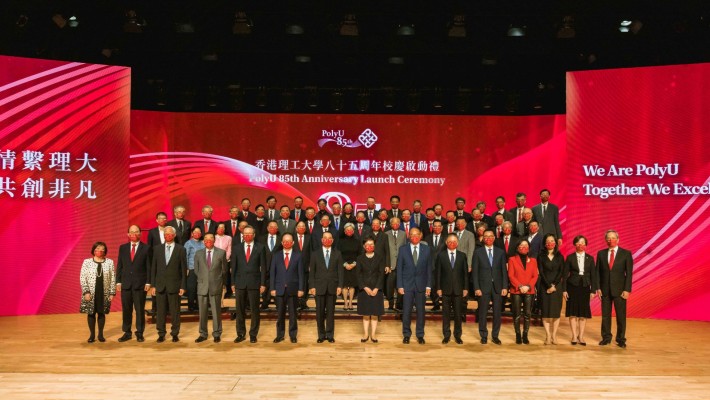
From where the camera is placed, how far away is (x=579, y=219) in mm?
10242

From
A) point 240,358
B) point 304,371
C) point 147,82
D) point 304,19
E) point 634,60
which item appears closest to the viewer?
point 304,371

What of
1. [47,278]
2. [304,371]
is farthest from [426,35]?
[47,278]

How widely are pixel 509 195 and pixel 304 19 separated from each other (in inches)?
217

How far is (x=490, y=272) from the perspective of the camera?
25.8 ft

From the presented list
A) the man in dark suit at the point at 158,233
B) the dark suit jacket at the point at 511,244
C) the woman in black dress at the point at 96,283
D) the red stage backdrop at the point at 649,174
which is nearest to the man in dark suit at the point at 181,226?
the man in dark suit at the point at 158,233

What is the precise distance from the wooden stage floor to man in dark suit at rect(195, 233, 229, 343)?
241 mm

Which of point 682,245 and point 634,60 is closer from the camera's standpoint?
point 682,245

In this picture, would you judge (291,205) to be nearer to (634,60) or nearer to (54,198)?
(54,198)

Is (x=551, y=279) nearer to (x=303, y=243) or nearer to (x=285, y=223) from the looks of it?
(x=303, y=243)

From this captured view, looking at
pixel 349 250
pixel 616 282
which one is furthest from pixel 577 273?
pixel 349 250

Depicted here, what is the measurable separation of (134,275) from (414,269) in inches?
140

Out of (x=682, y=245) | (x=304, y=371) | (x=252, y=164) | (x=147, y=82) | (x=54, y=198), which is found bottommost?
(x=304, y=371)

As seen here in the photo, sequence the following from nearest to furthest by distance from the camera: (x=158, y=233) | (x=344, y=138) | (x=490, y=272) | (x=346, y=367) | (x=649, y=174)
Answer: (x=346, y=367) < (x=490, y=272) < (x=158, y=233) < (x=649, y=174) < (x=344, y=138)

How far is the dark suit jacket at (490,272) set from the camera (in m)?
7.86
